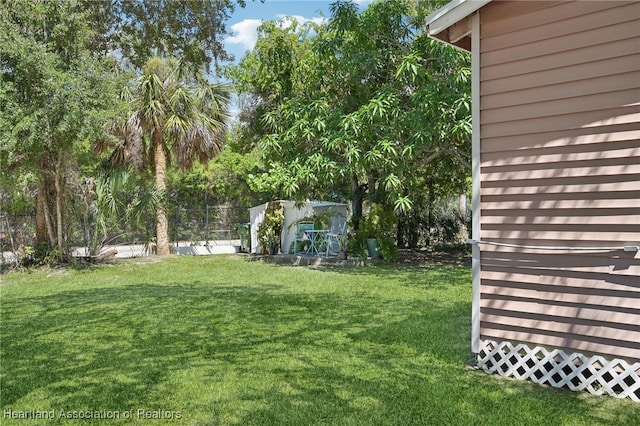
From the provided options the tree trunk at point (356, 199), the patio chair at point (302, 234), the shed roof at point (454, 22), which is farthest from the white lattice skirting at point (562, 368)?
the tree trunk at point (356, 199)

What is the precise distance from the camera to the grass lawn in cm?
321

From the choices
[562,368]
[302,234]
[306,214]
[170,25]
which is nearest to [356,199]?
[306,214]

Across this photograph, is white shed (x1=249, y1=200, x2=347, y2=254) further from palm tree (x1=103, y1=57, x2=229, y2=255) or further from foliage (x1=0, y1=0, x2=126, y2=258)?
foliage (x1=0, y1=0, x2=126, y2=258)

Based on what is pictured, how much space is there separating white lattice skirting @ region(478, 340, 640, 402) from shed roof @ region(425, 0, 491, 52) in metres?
2.64

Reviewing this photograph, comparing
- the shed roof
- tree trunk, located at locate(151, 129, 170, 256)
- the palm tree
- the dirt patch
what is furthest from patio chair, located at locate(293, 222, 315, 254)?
the shed roof

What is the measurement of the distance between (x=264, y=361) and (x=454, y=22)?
329 centimetres

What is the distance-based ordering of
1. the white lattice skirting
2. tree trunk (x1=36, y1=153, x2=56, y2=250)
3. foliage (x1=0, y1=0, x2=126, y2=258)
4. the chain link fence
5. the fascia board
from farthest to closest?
the chain link fence → tree trunk (x1=36, y1=153, x2=56, y2=250) → foliage (x1=0, y1=0, x2=126, y2=258) → the fascia board → the white lattice skirting

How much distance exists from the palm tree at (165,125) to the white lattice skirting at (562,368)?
1092cm

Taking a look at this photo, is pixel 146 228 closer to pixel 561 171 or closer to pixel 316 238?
pixel 316 238

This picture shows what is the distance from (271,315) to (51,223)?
7.91 m

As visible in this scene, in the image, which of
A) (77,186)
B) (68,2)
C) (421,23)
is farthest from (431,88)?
(77,186)

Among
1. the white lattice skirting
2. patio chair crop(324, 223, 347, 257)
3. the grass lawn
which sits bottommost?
the grass lawn

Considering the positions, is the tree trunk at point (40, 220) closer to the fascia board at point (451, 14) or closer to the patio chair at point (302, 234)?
the patio chair at point (302, 234)

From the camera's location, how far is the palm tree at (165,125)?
1315 centimetres
